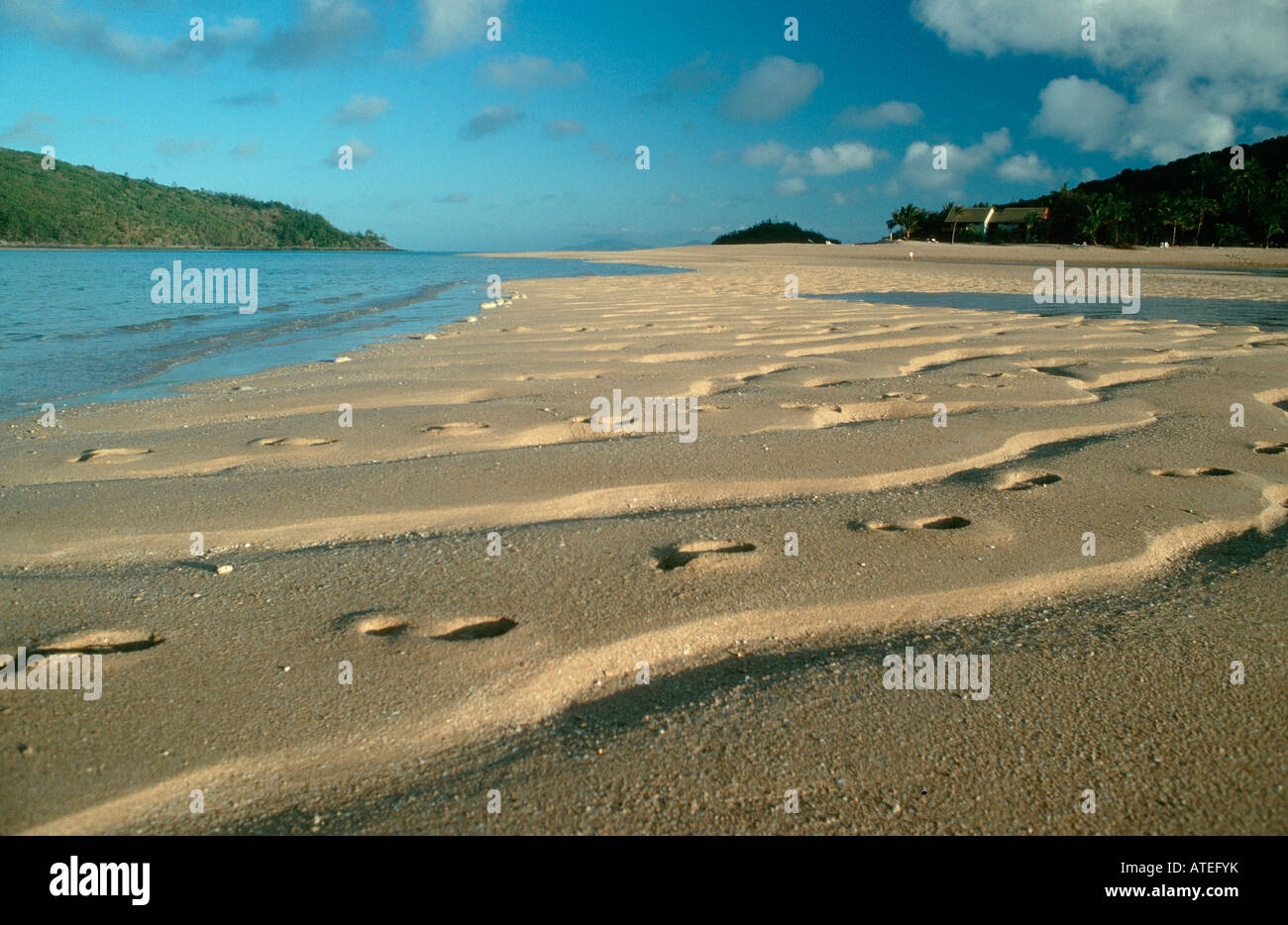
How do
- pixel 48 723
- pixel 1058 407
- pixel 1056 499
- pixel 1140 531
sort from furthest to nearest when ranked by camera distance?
pixel 1058 407 → pixel 1056 499 → pixel 1140 531 → pixel 48 723

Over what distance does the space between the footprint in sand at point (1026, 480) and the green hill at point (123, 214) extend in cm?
9524

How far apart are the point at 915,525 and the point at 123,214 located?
107263 mm

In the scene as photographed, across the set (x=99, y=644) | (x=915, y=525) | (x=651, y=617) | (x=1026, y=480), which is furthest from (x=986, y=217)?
(x=99, y=644)

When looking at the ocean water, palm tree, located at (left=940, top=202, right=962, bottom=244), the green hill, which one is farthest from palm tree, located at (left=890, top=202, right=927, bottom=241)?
the green hill

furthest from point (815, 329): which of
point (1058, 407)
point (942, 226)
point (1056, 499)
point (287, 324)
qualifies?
point (942, 226)

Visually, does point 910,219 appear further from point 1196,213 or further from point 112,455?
point 112,455

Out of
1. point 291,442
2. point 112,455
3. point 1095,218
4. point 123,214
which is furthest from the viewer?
point 123,214

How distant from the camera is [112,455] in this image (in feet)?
13.6

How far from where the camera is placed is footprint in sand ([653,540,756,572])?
2.62 metres

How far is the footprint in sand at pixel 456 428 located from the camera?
4.43 meters
